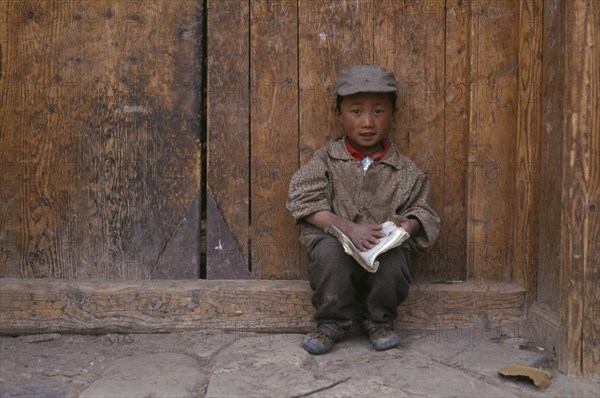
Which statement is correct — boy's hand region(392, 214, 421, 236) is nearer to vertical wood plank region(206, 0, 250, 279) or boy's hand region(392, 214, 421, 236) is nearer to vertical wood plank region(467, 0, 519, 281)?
vertical wood plank region(467, 0, 519, 281)

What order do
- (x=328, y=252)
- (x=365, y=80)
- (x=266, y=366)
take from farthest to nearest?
(x=365, y=80), (x=328, y=252), (x=266, y=366)

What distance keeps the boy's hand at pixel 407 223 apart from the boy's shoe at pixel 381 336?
0.42 metres

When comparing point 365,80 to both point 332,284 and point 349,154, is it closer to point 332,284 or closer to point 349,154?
point 349,154

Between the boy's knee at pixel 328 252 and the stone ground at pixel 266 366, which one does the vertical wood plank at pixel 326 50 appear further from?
the stone ground at pixel 266 366

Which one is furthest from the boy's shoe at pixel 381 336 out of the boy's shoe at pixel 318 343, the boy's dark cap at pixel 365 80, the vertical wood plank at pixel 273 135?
the boy's dark cap at pixel 365 80

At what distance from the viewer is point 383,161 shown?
3.31 meters

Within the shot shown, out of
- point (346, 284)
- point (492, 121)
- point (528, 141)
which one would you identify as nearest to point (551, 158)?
point (528, 141)

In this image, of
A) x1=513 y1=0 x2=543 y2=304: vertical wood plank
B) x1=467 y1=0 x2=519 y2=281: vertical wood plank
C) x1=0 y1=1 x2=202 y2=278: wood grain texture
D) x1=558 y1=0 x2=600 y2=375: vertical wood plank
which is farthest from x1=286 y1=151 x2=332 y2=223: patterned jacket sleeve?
x1=558 y1=0 x2=600 y2=375: vertical wood plank

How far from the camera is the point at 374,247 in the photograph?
299 cm

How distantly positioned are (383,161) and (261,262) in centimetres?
74

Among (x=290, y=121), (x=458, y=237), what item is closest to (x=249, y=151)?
(x=290, y=121)

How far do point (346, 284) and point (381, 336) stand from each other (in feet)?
0.89

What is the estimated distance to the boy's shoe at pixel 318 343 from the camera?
3.10 m

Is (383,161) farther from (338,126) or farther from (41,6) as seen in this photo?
(41,6)
